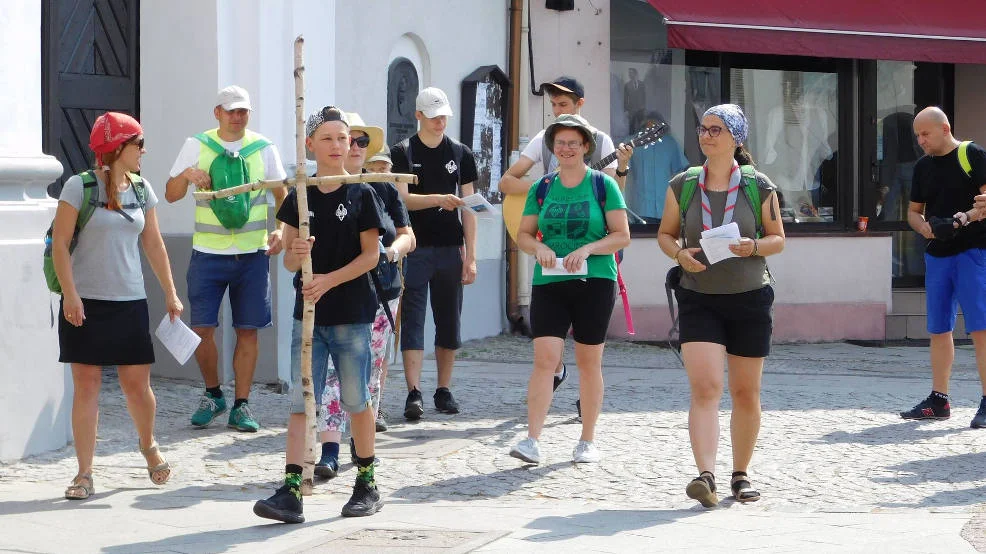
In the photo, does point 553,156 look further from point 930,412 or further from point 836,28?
point 836,28

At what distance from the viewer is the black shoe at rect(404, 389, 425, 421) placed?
28.5 ft

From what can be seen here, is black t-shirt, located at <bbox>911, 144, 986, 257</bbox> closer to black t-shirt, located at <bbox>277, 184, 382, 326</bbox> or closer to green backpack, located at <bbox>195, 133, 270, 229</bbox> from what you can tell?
green backpack, located at <bbox>195, 133, 270, 229</bbox>

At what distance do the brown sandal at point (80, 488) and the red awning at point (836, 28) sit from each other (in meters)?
7.59

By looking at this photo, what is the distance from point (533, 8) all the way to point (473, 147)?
5.23 ft

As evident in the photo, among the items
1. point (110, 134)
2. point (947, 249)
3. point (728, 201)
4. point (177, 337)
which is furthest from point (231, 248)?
point (947, 249)

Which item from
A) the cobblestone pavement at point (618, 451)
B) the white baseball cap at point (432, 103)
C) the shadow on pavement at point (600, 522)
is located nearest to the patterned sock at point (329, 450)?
the cobblestone pavement at point (618, 451)

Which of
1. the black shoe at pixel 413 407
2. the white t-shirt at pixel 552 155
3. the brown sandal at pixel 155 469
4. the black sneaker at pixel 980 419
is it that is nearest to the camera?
the brown sandal at pixel 155 469

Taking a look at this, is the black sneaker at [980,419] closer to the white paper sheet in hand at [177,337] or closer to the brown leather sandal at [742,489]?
the brown leather sandal at [742,489]

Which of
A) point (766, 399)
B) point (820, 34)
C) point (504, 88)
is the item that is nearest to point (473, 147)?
point (504, 88)

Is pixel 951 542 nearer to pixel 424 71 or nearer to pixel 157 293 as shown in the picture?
pixel 157 293

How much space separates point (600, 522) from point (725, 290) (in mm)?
1181

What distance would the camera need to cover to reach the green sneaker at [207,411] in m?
8.44

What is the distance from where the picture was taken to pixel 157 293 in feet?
33.2

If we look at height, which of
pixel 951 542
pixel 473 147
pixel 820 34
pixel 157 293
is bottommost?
pixel 951 542
